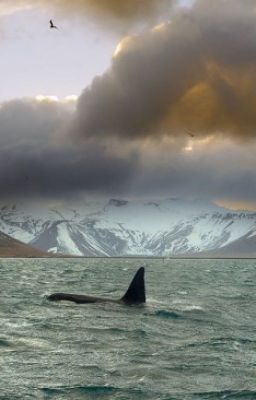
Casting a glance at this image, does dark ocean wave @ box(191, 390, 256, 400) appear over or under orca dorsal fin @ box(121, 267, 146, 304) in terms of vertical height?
under

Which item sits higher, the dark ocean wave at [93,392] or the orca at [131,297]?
the orca at [131,297]

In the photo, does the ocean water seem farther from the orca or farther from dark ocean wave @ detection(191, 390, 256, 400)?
the orca

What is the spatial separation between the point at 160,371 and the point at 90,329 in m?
11.3

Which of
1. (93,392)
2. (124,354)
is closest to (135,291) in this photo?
(124,354)

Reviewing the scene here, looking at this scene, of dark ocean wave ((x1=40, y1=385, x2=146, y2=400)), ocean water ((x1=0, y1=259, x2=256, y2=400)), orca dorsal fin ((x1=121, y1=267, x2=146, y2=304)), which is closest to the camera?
dark ocean wave ((x1=40, y1=385, x2=146, y2=400))

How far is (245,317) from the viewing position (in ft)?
150

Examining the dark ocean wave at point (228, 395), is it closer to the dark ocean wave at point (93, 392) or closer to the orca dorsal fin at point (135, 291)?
the dark ocean wave at point (93, 392)

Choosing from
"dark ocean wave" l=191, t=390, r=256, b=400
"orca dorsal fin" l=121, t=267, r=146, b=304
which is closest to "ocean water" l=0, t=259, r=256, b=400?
"dark ocean wave" l=191, t=390, r=256, b=400

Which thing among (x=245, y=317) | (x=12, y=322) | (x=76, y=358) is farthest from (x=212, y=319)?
(x=76, y=358)

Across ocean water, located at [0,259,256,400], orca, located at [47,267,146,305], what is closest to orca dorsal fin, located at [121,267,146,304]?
orca, located at [47,267,146,305]

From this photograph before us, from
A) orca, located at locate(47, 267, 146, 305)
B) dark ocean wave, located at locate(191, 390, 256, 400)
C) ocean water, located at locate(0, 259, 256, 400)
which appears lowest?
dark ocean wave, located at locate(191, 390, 256, 400)

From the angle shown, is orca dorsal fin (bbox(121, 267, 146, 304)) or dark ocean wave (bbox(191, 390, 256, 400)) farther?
orca dorsal fin (bbox(121, 267, 146, 304))

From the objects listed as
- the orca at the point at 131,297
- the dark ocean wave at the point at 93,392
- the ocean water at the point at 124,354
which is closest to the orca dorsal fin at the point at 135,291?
the orca at the point at 131,297

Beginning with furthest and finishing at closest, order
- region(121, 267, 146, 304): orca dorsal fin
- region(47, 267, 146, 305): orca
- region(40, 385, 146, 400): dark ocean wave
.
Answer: region(121, 267, 146, 304): orca dorsal fin → region(47, 267, 146, 305): orca → region(40, 385, 146, 400): dark ocean wave
